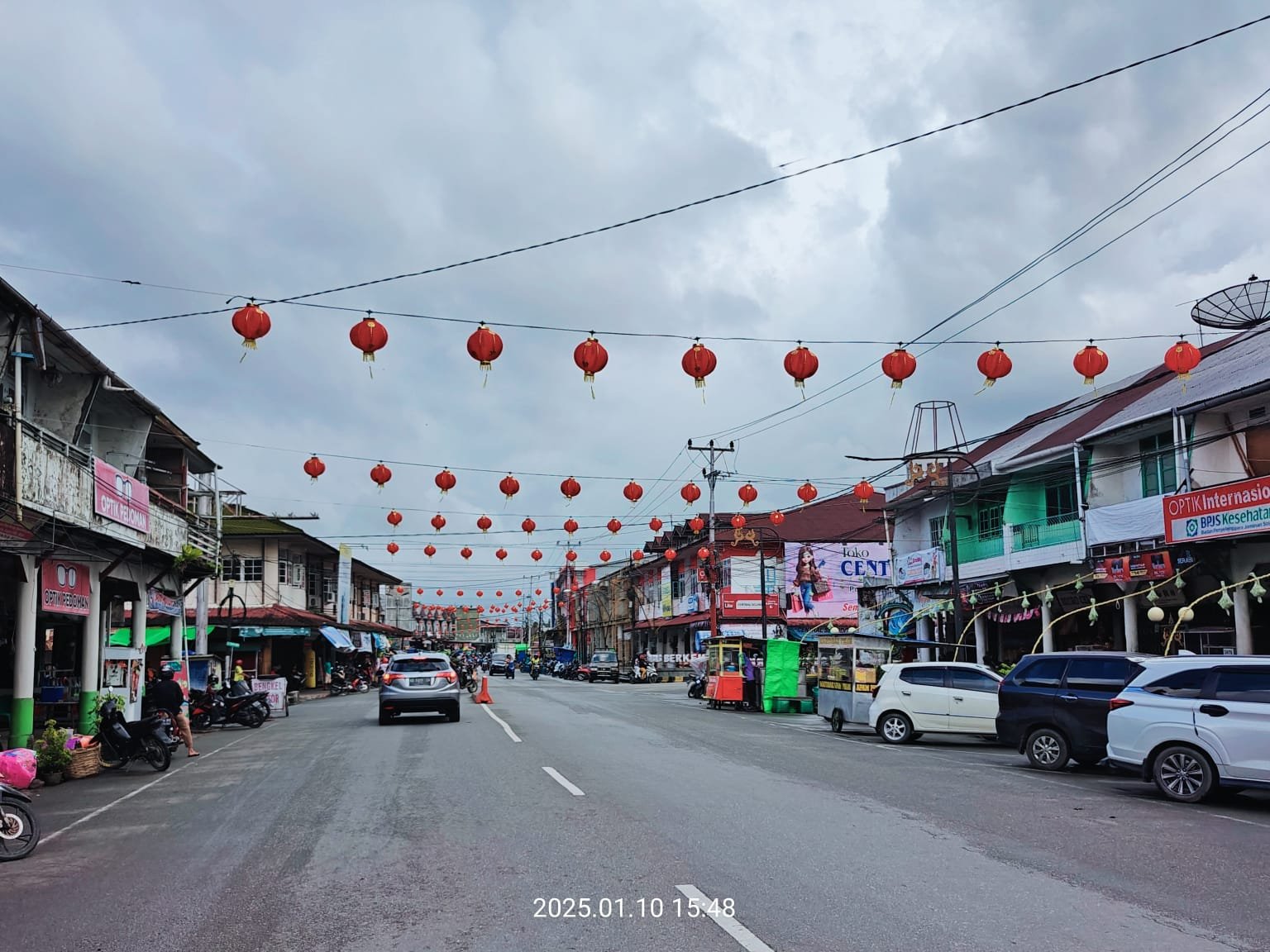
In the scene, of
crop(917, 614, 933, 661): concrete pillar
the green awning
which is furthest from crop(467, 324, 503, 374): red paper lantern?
crop(917, 614, 933, 661): concrete pillar

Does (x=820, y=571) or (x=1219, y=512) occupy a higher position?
(x=820, y=571)

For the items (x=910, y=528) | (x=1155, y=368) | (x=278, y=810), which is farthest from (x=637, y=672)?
(x=278, y=810)

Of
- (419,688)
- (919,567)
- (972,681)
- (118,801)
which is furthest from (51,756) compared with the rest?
(919,567)

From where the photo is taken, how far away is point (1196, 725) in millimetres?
12242

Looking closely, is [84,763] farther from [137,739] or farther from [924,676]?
[924,676]

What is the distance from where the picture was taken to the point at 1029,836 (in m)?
9.62

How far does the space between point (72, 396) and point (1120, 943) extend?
62.6 ft

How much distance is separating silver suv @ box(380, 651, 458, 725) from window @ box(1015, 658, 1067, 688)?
12746 millimetres

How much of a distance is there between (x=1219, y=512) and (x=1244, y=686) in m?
10.9

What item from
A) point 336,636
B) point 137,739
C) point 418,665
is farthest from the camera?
point 336,636

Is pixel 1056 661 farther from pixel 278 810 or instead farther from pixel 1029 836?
pixel 278 810

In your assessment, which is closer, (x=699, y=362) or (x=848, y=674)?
(x=699, y=362)

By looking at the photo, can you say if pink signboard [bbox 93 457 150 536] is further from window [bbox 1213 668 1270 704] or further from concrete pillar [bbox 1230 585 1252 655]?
concrete pillar [bbox 1230 585 1252 655]

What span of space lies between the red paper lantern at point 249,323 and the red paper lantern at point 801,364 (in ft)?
24.3
